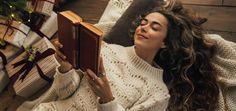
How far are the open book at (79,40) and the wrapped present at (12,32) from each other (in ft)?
2.40

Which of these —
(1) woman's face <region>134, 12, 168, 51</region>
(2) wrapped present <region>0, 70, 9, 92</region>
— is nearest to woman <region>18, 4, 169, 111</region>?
(1) woman's face <region>134, 12, 168, 51</region>

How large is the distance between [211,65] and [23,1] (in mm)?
967

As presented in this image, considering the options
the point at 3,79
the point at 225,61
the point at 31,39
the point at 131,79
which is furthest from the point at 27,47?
the point at 225,61

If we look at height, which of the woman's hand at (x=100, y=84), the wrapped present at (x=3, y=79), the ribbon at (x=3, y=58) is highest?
the woman's hand at (x=100, y=84)

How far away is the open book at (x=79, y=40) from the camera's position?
1.28 metres

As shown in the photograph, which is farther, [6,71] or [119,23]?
[6,71]

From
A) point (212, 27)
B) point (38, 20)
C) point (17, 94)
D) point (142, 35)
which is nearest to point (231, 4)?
point (212, 27)

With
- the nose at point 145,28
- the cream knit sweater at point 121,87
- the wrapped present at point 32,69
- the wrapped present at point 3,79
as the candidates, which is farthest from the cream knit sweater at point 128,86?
the wrapped present at point 3,79

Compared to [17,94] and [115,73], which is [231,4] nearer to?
[115,73]

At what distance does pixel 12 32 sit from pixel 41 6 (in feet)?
0.75

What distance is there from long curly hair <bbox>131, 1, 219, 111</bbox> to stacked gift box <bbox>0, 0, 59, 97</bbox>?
1.99 ft

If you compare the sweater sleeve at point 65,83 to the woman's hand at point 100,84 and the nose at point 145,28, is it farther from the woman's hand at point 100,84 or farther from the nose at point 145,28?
the nose at point 145,28

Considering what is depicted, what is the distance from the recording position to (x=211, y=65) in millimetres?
1819

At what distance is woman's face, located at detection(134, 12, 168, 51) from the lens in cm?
164
